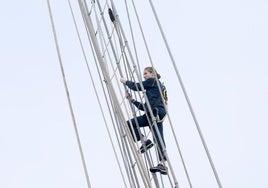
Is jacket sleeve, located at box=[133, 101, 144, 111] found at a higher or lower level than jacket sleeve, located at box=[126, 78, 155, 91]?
lower

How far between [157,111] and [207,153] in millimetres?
959

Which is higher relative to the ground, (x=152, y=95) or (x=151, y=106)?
(x=152, y=95)

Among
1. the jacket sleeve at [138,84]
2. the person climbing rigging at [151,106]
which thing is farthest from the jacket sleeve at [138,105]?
the jacket sleeve at [138,84]

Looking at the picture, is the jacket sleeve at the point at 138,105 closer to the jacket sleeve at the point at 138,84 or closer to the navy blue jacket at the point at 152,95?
the navy blue jacket at the point at 152,95

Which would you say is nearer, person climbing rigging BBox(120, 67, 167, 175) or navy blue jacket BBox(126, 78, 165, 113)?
person climbing rigging BBox(120, 67, 167, 175)

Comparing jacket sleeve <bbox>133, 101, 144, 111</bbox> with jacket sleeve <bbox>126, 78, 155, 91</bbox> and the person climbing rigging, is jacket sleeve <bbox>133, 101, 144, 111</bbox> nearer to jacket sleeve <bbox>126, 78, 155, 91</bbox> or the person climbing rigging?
the person climbing rigging

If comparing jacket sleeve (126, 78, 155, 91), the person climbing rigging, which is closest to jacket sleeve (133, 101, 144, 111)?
the person climbing rigging

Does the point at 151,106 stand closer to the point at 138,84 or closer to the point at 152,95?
the point at 152,95

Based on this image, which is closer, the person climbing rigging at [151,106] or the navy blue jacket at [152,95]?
the person climbing rigging at [151,106]

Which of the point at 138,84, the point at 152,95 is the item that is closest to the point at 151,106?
the point at 152,95

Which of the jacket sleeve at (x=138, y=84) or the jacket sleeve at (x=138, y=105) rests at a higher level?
the jacket sleeve at (x=138, y=84)

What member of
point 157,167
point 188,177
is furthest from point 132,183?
point 188,177

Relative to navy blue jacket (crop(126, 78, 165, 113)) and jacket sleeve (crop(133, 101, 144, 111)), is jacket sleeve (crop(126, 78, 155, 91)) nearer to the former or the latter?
navy blue jacket (crop(126, 78, 165, 113))

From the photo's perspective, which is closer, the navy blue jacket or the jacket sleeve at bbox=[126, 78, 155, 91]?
the jacket sleeve at bbox=[126, 78, 155, 91]
